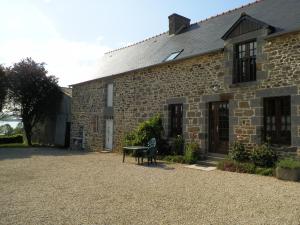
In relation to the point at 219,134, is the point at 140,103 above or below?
above

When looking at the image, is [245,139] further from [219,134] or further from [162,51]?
[162,51]

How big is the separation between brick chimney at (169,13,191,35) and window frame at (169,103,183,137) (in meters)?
5.13

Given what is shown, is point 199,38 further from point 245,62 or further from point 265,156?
point 265,156

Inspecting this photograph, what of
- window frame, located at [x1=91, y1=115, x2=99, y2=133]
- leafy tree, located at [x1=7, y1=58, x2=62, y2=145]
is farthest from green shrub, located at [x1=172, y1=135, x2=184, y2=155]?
leafy tree, located at [x1=7, y1=58, x2=62, y2=145]

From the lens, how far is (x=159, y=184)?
6754mm

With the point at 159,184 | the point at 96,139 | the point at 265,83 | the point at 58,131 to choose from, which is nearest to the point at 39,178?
the point at 159,184

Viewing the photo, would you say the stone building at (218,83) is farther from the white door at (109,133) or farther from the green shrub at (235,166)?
the green shrub at (235,166)

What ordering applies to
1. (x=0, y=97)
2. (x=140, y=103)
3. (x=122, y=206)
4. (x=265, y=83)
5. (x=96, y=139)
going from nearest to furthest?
(x=122, y=206) < (x=265, y=83) < (x=140, y=103) < (x=96, y=139) < (x=0, y=97)

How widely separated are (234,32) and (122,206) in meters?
7.14

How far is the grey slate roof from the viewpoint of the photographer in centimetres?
938

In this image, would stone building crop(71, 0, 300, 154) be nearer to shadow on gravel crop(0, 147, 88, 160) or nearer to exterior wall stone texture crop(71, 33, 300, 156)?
exterior wall stone texture crop(71, 33, 300, 156)

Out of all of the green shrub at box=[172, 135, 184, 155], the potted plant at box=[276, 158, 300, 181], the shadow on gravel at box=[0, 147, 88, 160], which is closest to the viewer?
the potted plant at box=[276, 158, 300, 181]

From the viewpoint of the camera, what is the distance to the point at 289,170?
7199 mm

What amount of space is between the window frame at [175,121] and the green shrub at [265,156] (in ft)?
11.5
